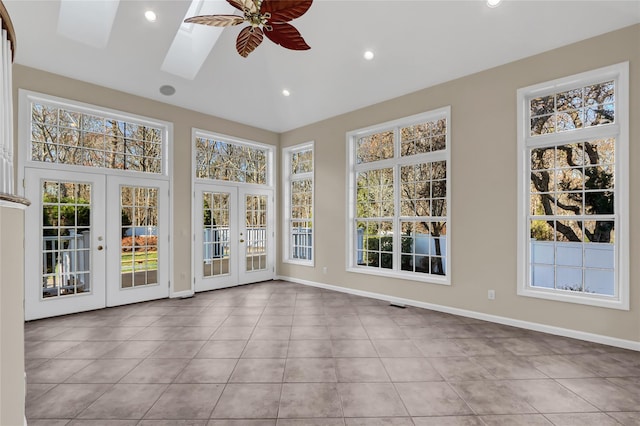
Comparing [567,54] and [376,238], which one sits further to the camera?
[376,238]

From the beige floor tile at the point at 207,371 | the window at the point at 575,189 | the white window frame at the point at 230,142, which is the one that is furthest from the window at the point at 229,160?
the window at the point at 575,189

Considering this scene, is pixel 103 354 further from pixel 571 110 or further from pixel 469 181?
pixel 571 110

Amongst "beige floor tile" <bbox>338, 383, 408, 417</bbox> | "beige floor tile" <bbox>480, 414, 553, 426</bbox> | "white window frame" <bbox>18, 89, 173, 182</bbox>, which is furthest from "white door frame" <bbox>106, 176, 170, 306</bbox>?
"beige floor tile" <bbox>480, 414, 553, 426</bbox>

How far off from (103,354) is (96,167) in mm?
2865

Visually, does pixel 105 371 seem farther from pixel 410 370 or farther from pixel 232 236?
pixel 232 236

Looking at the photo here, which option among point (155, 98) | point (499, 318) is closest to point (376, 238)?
point (499, 318)

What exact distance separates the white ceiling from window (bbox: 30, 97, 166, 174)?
1.64ft

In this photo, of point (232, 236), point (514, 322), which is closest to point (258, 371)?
point (514, 322)

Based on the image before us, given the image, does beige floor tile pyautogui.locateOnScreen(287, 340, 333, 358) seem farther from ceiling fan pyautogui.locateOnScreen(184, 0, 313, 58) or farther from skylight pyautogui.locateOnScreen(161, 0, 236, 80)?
skylight pyautogui.locateOnScreen(161, 0, 236, 80)

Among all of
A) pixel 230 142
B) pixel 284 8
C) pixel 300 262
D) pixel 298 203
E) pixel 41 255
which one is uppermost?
pixel 284 8

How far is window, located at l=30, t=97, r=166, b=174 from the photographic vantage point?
4207mm

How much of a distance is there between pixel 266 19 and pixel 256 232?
15.2 feet

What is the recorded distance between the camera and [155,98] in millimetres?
5098

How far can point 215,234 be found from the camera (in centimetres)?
595
